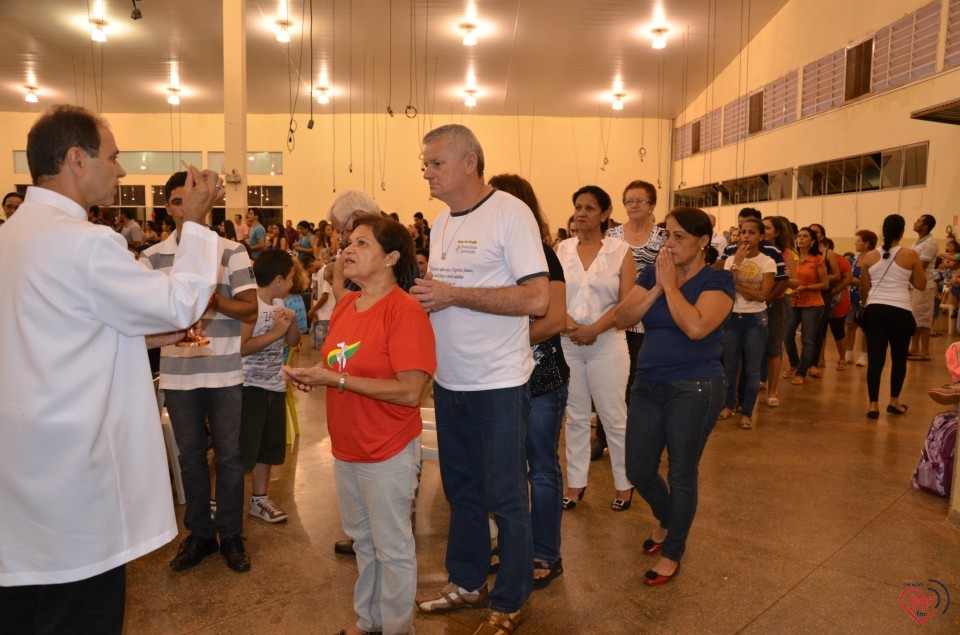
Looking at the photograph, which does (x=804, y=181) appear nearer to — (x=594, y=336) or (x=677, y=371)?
(x=594, y=336)

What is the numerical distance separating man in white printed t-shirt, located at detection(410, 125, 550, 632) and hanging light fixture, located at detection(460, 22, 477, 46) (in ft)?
38.7

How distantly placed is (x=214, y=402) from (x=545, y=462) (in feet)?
4.99

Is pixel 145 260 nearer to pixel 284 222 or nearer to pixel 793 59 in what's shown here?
pixel 793 59

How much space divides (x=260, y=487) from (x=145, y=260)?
1.45 metres

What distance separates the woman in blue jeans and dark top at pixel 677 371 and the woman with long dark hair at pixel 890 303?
3.65m

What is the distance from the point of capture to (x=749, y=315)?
19.1 feet

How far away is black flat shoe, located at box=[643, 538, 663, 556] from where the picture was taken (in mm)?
3326

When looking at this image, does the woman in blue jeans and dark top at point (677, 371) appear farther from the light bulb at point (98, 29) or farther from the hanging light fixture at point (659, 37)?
the light bulb at point (98, 29)

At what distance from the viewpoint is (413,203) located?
21.4 m

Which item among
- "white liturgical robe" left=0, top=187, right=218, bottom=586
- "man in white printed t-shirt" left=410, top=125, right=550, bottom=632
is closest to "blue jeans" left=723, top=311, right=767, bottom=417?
"man in white printed t-shirt" left=410, top=125, right=550, bottom=632

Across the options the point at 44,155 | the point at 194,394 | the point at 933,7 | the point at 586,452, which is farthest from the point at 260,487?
the point at 933,7

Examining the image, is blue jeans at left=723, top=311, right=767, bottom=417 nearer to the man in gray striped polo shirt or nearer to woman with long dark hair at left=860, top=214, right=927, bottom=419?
woman with long dark hair at left=860, top=214, right=927, bottom=419

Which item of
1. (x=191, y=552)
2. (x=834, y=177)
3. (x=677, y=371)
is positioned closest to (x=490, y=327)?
(x=677, y=371)

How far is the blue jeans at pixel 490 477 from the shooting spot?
246cm
